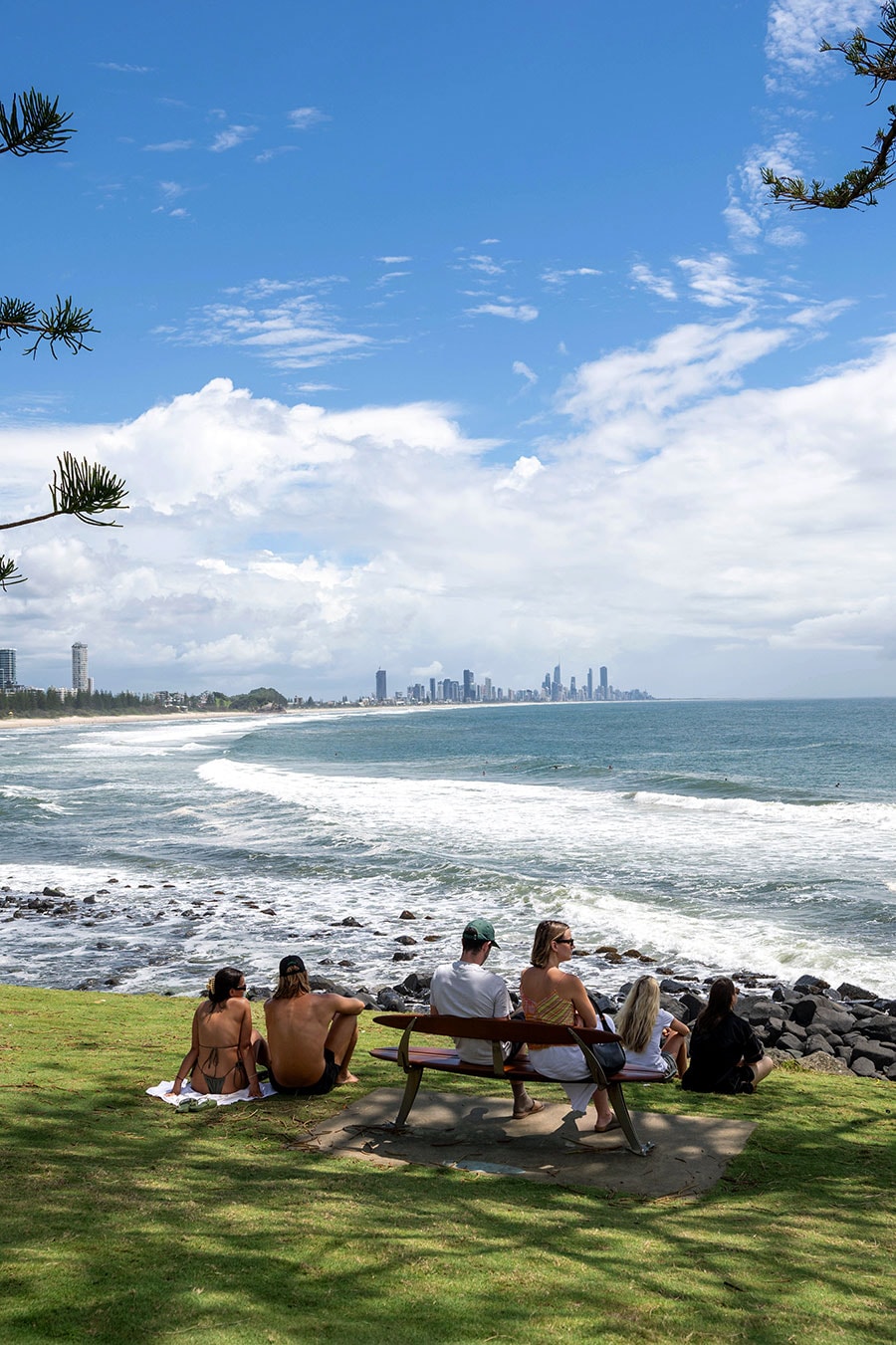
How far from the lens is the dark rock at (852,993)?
13.5 m

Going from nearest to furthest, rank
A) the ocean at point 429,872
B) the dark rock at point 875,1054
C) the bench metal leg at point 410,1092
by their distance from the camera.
Answer: the bench metal leg at point 410,1092 → the dark rock at point 875,1054 → the ocean at point 429,872

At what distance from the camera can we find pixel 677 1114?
6961 mm

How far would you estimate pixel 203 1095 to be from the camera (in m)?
7.04

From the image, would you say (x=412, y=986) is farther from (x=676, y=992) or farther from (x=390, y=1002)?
(x=676, y=992)

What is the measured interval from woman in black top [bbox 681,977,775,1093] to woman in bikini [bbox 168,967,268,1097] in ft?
10.9

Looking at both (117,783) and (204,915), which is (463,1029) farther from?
(117,783)

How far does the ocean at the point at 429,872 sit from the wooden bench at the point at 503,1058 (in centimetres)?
811

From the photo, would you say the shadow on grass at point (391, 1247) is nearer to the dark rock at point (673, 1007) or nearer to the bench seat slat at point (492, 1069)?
the bench seat slat at point (492, 1069)

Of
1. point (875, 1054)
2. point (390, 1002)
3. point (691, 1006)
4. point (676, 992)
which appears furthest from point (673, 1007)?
point (390, 1002)

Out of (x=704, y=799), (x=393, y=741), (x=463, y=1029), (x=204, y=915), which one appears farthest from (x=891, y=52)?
(x=393, y=741)

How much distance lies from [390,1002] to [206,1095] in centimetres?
667

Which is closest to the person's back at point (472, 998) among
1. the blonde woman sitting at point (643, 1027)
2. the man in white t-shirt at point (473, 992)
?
the man in white t-shirt at point (473, 992)

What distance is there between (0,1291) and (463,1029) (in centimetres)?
300

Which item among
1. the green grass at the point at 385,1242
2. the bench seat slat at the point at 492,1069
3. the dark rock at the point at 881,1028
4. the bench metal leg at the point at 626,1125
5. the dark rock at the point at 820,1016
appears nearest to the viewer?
the green grass at the point at 385,1242
